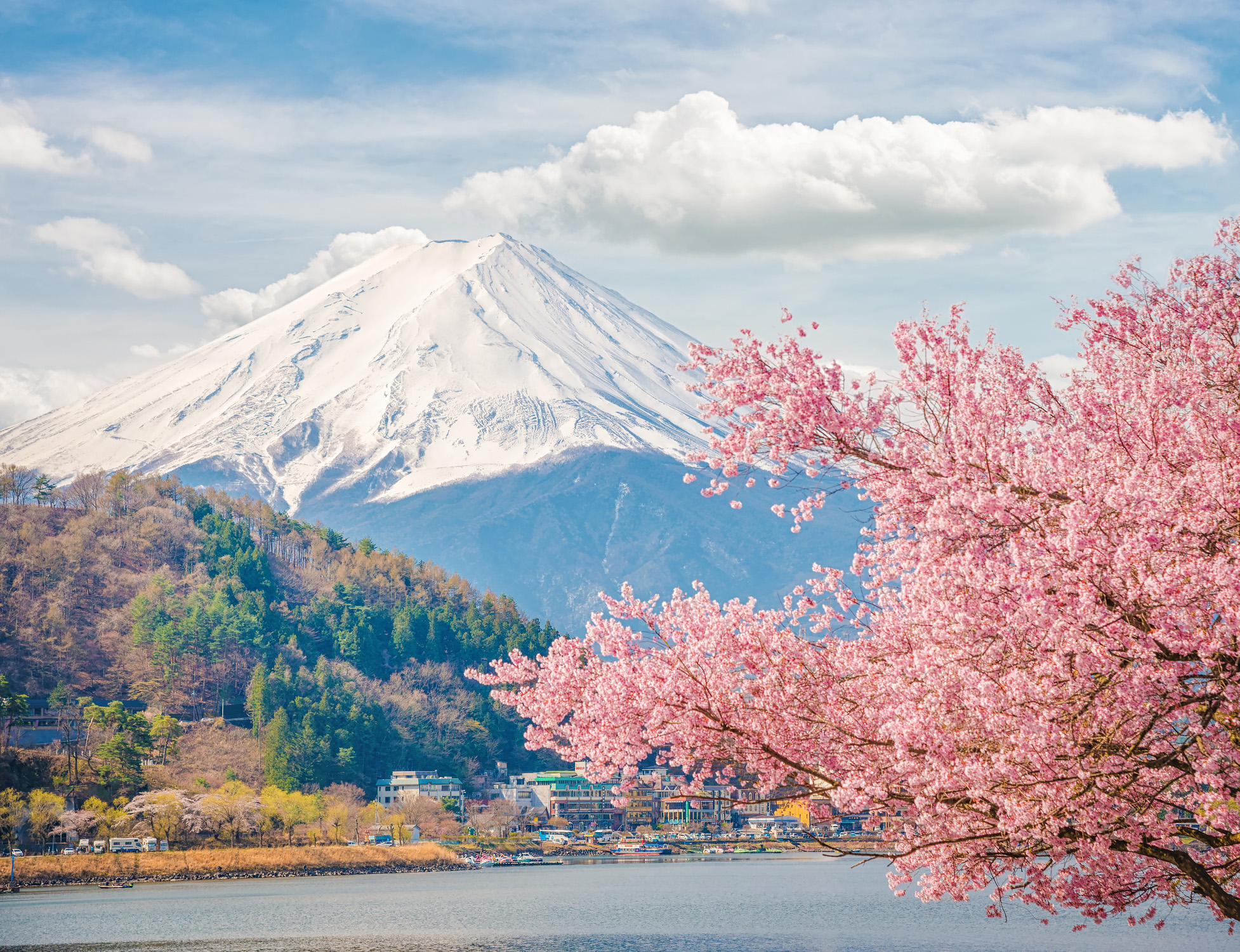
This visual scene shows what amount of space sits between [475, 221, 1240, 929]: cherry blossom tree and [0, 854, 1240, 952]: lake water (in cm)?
4236

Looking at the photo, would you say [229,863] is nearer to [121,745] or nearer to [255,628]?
[121,745]

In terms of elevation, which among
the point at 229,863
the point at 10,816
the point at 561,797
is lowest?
the point at 561,797

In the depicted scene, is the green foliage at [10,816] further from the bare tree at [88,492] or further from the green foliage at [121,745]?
the bare tree at [88,492]

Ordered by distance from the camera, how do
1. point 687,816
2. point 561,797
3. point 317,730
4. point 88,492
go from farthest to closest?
point 687,816, point 88,492, point 561,797, point 317,730

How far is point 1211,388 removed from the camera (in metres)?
8.73

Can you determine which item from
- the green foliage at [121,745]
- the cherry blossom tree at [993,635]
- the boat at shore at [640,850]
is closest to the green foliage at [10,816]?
the green foliage at [121,745]

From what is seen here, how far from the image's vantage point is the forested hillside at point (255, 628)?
12681cm

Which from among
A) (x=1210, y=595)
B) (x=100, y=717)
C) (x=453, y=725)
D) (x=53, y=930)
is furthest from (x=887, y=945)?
(x=453, y=725)

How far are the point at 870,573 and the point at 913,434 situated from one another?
1.95 metres

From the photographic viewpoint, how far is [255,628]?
14300 centimetres

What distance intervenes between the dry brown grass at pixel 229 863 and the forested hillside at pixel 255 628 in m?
8.73

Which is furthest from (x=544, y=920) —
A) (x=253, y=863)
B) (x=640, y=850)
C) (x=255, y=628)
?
(x=255, y=628)

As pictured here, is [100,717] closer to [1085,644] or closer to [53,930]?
[53,930]

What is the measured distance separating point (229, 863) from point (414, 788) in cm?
3281
